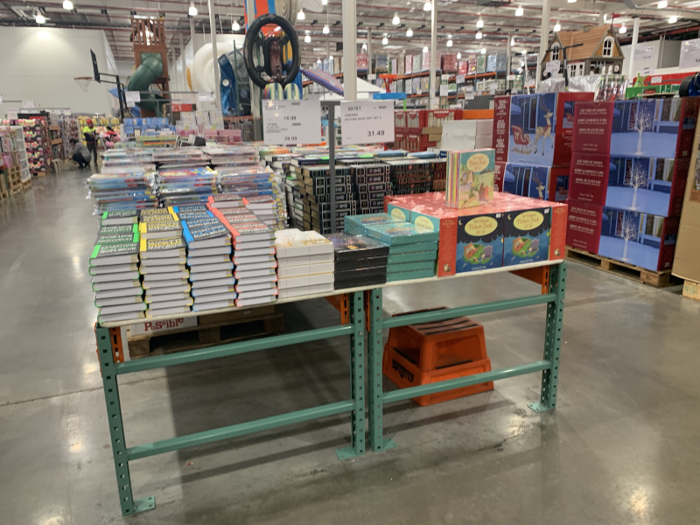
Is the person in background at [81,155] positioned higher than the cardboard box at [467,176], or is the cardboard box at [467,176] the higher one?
the cardboard box at [467,176]

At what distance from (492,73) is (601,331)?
8.82 meters

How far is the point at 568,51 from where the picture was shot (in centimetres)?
708

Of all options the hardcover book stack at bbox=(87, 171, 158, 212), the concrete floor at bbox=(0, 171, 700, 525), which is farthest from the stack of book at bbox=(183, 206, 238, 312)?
the hardcover book stack at bbox=(87, 171, 158, 212)

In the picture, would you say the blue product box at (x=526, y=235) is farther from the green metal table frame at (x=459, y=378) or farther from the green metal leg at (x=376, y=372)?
the green metal leg at (x=376, y=372)

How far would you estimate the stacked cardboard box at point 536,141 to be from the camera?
5785mm

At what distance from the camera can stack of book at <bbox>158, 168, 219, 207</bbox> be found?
135 inches

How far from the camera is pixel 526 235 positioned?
8.75 ft

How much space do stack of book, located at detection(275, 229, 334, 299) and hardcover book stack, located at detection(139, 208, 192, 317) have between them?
1.31ft

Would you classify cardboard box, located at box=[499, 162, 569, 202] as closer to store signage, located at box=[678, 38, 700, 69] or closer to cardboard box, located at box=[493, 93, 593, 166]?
cardboard box, located at box=[493, 93, 593, 166]

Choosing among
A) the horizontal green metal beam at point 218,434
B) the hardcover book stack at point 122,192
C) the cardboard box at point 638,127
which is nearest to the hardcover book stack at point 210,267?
the horizontal green metal beam at point 218,434

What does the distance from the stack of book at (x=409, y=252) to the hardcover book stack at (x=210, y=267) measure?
29.0 inches

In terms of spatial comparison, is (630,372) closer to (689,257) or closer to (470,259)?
(470,259)

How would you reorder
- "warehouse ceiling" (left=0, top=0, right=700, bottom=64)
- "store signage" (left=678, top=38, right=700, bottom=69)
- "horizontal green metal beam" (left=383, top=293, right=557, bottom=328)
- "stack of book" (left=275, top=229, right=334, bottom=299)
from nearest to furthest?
"stack of book" (left=275, top=229, right=334, bottom=299) → "horizontal green metal beam" (left=383, top=293, right=557, bottom=328) → "store signage" (left=678, top=38, right=700, bottom=69) → "warehouse ceiling" (left=0, top=0, right=700, bottom=64)

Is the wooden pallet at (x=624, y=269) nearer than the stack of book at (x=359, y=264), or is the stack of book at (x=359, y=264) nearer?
Result: the stack of book at (x=359, y=264)
